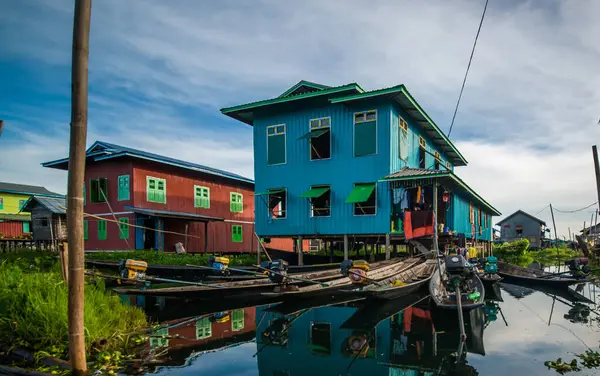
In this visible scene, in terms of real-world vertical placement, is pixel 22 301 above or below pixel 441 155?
below

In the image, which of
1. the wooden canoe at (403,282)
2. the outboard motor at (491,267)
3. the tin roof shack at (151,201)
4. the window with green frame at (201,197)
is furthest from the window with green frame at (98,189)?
the outboard motor at (491,267)

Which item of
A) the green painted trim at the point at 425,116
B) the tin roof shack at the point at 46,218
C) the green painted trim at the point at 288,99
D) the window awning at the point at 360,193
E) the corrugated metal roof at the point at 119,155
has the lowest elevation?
the tin roof shack at the point at 46,218

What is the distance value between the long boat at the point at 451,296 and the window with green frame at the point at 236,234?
56.4 ft

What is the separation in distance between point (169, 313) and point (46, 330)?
4.85 meters

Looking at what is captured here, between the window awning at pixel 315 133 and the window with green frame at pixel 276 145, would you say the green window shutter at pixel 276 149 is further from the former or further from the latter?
the window awning at pixel 315 133

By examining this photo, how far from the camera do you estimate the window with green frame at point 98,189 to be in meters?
21.8

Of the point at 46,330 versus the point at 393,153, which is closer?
the point at 46,330

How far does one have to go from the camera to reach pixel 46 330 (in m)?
5.84

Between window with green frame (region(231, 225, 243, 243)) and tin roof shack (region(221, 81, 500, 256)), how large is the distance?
8.13 m

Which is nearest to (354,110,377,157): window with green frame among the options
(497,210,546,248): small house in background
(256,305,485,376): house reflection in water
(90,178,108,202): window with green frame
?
(256,305,485,376): house reflection in water

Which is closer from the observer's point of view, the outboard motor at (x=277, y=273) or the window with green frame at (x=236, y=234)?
the outboard motor at (x=277, y=273)

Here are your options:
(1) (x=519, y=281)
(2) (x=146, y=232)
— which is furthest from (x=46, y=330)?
(1) (x=519, y=281)

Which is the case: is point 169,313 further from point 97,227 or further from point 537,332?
point 97,227

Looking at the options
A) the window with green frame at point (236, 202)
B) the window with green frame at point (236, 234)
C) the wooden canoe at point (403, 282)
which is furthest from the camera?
the window with green frame at point (236, 202)
